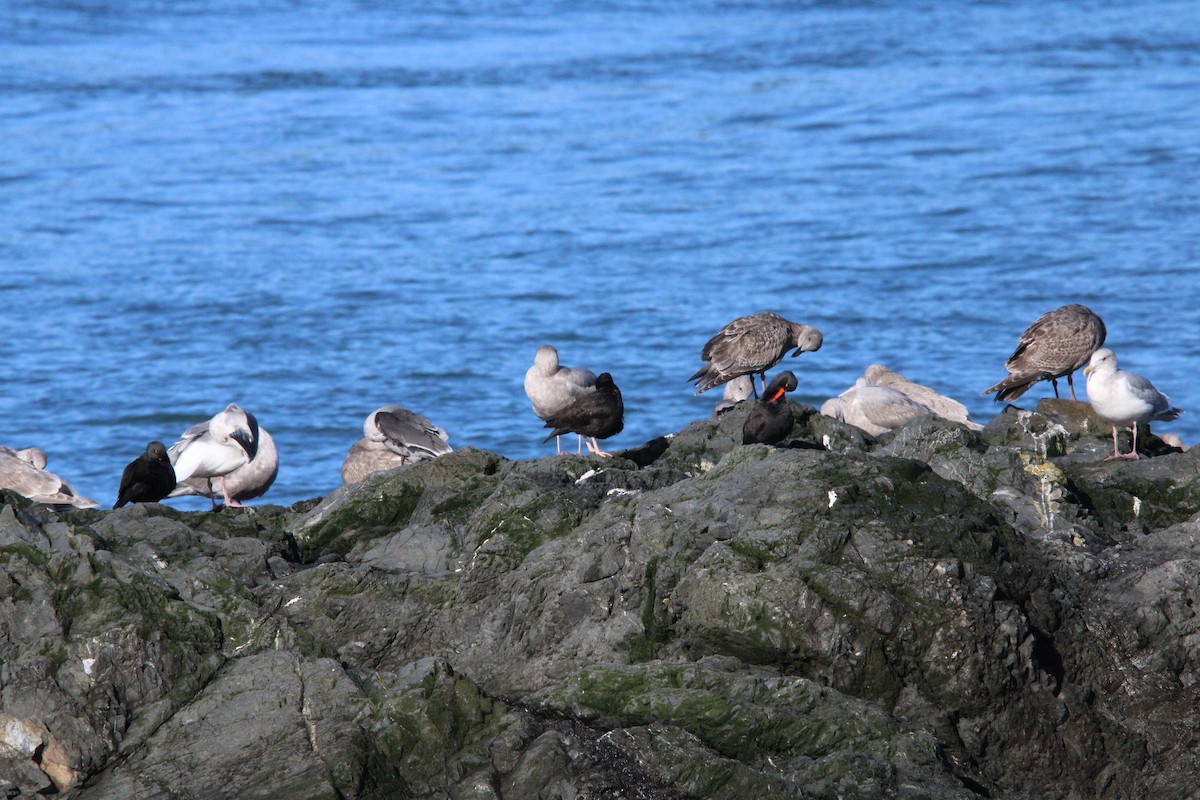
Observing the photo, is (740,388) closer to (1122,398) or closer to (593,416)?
(593,416)

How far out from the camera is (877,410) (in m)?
11.9

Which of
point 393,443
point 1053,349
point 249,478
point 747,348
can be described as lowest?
point 249,478

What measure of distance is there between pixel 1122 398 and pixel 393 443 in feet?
19.1

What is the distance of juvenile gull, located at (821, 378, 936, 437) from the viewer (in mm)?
11805

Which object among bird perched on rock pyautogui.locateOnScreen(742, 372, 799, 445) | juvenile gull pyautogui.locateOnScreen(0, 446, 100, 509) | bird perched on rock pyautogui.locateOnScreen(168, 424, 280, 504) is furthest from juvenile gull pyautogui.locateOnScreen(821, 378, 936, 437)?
juvenile gull pyautogui.locateOnScreen(0, 446, 100, 509)

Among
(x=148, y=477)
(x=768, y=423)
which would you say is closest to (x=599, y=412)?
(x=768, y=423)

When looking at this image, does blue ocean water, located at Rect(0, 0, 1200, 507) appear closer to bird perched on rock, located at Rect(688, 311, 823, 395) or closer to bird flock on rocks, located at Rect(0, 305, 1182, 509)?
bird flock on rocks, located at Rect(0, 305, 1182, 509)

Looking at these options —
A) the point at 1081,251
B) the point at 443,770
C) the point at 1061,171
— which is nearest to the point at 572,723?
Answer: the point at 443,770

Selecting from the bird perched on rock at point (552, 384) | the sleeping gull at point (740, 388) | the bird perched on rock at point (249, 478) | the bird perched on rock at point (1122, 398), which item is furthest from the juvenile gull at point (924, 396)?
the bird perched on rock at point (249, 478)

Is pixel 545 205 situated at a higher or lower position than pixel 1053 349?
lower

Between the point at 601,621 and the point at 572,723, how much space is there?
855mm

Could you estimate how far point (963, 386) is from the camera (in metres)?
20.1

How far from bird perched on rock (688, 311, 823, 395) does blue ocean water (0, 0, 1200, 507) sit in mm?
5933

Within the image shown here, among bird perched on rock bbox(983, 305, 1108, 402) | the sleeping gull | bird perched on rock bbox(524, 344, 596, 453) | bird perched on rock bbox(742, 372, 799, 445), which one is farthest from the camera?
the sleeping gull
